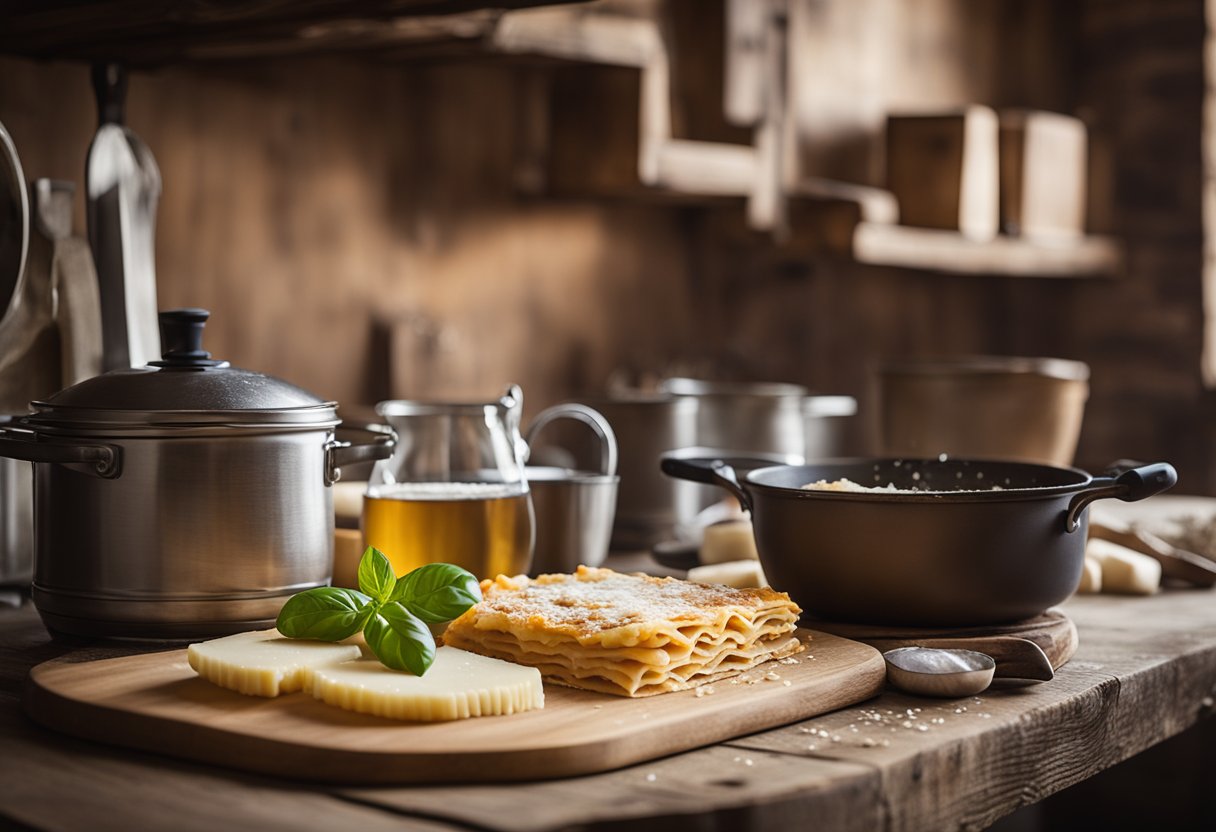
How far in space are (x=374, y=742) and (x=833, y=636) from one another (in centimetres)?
42

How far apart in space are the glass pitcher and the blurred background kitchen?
372mm

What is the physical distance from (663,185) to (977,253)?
0.83 metres

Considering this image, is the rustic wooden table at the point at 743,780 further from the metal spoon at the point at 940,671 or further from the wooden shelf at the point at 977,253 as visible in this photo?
the wooden shelf at the point at 977,253

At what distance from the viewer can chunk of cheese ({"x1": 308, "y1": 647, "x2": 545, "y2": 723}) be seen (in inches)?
32.8

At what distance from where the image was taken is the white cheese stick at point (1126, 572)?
1460 millimetres

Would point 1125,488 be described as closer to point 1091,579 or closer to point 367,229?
point 1091,579

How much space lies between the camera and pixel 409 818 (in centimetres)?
72

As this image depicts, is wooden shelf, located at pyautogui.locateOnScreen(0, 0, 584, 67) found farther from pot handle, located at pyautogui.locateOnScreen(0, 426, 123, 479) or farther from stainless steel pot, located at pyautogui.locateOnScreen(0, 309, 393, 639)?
pot handle, located at pyautogui.locateOnScreen(0, 426, 123, 479)

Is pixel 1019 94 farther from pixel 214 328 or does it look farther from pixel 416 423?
pixel 416 423

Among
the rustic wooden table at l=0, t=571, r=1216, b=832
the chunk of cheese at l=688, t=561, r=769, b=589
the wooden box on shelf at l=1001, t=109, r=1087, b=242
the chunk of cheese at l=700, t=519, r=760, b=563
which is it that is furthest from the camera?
the wooden box on shelf at l=1001, t=109, r=1087, b=242

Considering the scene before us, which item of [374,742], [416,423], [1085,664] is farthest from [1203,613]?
[374,742]

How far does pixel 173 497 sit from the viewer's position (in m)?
1.01

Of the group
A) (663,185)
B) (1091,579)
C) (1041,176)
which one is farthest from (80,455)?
(1041,176)

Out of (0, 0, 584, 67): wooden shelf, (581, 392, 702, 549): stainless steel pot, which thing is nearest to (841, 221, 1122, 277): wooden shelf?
(581, 392, 702, 549): stainless steel pot
